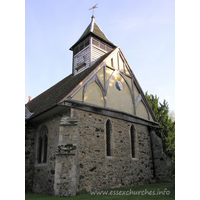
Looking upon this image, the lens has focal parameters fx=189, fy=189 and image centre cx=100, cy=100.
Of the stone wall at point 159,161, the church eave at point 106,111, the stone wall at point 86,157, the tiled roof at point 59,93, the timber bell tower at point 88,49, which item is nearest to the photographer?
the stone wall at point 86,157

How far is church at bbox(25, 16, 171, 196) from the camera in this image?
9305 mm

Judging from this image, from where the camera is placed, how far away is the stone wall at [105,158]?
9.86m

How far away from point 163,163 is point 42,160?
340 inches

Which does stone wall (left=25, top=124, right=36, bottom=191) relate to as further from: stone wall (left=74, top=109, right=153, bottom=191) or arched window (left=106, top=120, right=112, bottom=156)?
arched window (left=106, top=120, right=112, bottom=156)

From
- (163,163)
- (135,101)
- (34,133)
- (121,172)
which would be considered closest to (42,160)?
(34,133)

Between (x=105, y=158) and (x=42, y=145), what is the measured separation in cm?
416

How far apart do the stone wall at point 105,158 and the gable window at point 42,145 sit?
3171 millimetres

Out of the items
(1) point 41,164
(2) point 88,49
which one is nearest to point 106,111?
(1) point 41,164

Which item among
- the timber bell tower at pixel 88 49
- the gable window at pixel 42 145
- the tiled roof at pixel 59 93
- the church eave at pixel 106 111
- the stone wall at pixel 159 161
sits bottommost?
the stone wall at pixel 159 161

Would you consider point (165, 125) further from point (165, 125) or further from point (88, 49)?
point (88, 49)

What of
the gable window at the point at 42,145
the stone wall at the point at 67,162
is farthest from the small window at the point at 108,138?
the gable window at the point at 42,145

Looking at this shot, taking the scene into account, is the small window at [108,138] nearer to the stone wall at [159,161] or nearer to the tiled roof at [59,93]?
the tiled roof at [59,93]

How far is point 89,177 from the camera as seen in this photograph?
973cm

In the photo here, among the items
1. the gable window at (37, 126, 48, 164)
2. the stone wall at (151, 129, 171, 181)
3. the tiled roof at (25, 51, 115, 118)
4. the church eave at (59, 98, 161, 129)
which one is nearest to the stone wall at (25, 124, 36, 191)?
the gable window at (37, 126, 48, 164)
